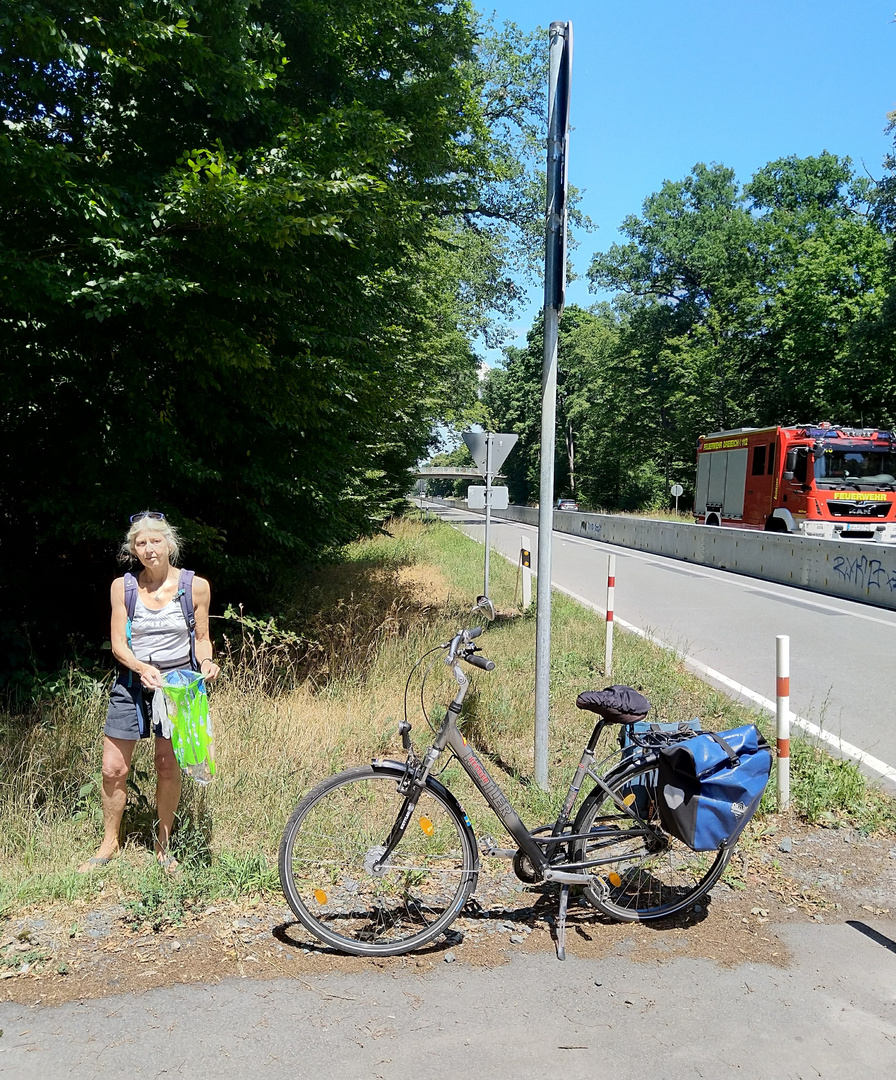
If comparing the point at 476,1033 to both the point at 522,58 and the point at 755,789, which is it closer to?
the point at 755,789

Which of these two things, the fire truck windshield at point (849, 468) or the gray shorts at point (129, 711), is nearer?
the gray shorts at point (129, 711)

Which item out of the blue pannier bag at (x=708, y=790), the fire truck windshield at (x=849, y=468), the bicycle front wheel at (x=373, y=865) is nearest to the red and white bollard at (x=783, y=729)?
the blue pannier bag at (x=708, y=790)

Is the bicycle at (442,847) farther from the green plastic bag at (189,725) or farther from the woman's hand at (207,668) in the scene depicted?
the woman's hand at (207,668)

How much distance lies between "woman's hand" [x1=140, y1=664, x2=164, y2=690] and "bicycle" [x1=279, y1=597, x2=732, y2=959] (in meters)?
0.85

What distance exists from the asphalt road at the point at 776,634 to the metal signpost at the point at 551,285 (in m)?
2.41

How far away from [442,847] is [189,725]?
4.24 ft

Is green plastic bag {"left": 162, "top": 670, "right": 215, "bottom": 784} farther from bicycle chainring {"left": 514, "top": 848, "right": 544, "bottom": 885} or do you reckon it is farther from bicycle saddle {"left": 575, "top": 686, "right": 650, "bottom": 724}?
bicycle saddle {"left": 575, "top": 686, "right": 650, "bottom": 724}

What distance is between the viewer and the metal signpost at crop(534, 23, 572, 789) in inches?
171

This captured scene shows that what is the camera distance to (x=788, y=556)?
57.9 ft

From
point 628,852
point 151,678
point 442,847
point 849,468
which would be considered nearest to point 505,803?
point 442,847

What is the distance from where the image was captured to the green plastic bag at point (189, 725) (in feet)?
11.7

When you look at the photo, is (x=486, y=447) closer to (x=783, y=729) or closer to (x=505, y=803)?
(x=783, y=729)

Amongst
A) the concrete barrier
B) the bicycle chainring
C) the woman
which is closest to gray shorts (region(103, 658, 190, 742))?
the woman

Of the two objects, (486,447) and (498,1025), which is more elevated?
(486,447)
